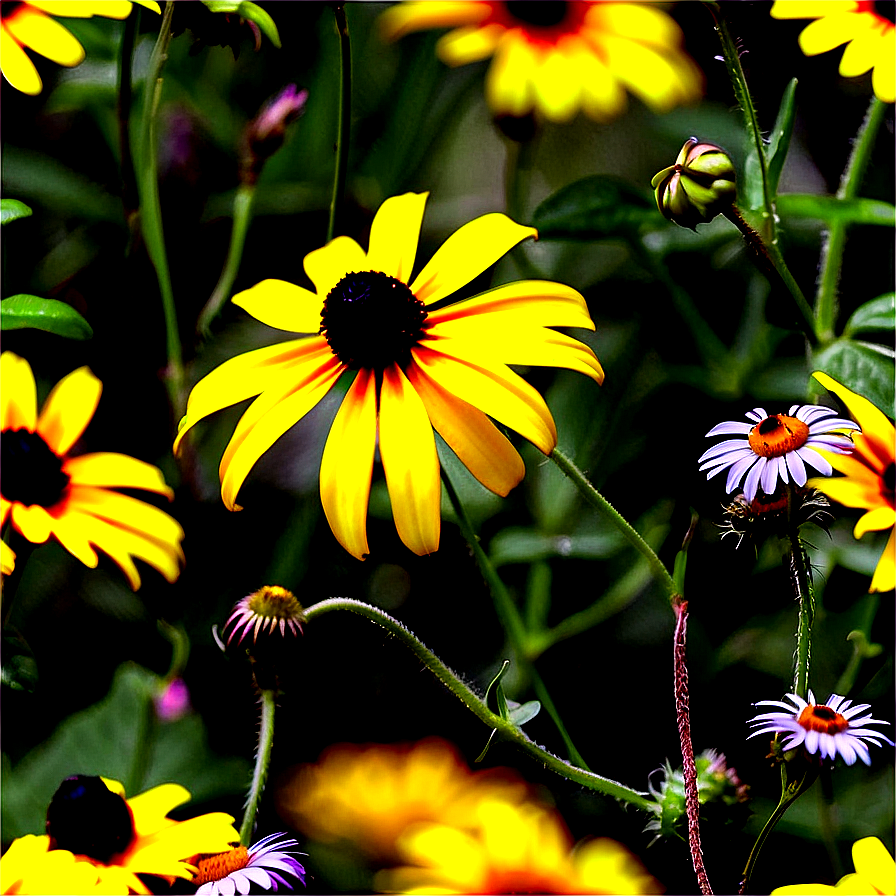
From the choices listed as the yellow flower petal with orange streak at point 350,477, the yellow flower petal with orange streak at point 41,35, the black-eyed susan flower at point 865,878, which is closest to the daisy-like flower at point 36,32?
the yellow flower petal with orange streak at point 41,35

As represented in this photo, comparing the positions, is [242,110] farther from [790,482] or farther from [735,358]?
[790,482]

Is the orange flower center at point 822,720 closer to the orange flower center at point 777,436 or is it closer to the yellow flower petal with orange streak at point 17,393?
the orange flower center at point 777,436

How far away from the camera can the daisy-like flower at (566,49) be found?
55 centimetres

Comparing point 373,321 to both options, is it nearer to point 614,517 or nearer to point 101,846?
point 614,517

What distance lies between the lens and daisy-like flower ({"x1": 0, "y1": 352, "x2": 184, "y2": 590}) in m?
0.49

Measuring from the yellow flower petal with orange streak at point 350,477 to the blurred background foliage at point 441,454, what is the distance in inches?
2.6

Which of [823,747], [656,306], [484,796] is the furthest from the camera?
[656,306]

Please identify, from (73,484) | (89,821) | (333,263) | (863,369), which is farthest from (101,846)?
(863,369)

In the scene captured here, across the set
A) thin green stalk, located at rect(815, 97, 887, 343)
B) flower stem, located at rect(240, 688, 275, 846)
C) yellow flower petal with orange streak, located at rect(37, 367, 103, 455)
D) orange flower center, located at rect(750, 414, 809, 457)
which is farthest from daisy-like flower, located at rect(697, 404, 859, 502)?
yellow flower petal with orange streak, located at rect(37, 367, 103, 455)

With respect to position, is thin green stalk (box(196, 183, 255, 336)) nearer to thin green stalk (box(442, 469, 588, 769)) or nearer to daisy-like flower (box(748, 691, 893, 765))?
thin green stalk (box(442, 469, 588, 769))

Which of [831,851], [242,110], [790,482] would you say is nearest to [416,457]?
[790,482]

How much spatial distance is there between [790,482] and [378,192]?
0.33m

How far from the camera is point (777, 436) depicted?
40 centimetres

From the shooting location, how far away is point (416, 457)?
1.37ft
